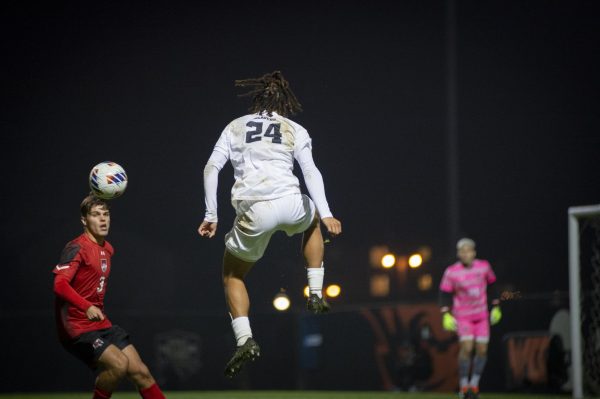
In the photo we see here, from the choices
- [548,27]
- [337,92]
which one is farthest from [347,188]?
[548,27]

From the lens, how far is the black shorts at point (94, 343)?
22.7 feet

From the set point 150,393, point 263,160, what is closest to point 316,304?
point 263,160

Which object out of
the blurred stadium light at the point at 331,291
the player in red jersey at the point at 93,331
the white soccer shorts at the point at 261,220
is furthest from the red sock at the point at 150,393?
the blurred stadium light at the point at 331,291

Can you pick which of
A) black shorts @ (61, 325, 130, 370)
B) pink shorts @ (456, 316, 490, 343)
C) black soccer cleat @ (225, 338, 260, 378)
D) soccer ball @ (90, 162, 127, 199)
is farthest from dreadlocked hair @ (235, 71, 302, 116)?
pink shorts @ (456, 316, 490, 343)

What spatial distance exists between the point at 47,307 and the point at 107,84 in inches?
228

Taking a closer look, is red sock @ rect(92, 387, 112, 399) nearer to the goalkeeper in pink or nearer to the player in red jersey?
the player in red jersey

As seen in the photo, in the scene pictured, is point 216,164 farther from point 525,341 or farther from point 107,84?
point 107,84

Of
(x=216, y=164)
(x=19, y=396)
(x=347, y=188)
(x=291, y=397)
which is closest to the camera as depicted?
(x=216, y=164)

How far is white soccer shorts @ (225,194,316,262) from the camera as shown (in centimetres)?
709

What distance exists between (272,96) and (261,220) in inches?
47.0

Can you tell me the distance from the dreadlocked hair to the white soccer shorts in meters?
0.83

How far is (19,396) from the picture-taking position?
14.5 m

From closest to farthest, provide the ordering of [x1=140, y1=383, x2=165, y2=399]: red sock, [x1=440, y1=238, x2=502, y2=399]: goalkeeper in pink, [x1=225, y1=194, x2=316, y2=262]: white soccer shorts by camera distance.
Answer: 1. [x1=140, y1=383, x2=165, y2=399]: red sock
2. [x1=225, y1=194, x2=316, y2=262]: white soccer shorts
3. [x1=440, y1=238, x2=502, y2=399]: goalkeeper in pink

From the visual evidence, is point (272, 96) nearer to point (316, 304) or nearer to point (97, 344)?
point (316, 304)
